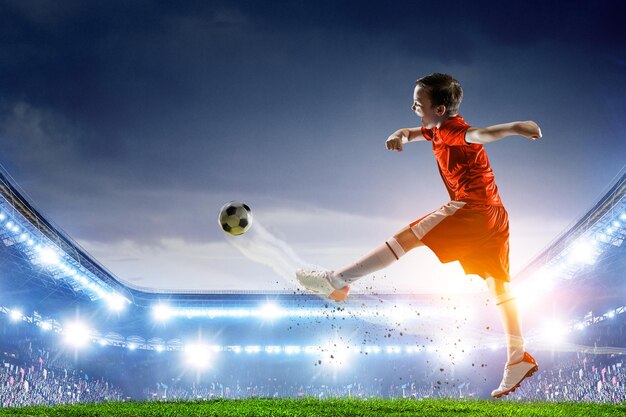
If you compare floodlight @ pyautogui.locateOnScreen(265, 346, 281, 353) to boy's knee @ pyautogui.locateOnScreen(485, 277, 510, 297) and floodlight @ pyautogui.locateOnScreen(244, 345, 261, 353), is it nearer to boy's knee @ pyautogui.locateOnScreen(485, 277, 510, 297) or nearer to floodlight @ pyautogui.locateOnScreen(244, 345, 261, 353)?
floodlight @ pyautogui.locateOnScreen(244, 345, 261, 353)

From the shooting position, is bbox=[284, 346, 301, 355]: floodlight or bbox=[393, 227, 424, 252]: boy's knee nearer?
bbox=[393, 227, 424, 252]: boy's knee

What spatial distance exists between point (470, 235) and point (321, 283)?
1.44 m

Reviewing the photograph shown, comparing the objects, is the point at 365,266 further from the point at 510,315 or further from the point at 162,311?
the point at 162,311

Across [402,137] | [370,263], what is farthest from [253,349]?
[370,263]

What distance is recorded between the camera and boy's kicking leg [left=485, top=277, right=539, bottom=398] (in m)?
5.04

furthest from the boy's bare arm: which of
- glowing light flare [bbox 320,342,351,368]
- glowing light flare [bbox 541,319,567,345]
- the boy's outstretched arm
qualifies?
glowing light flare [bbox 320,342,351,368]

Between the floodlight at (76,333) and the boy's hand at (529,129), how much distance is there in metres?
38.0

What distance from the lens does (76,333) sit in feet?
121

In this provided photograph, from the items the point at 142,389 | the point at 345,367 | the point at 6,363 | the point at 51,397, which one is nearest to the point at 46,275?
the point at 6,363

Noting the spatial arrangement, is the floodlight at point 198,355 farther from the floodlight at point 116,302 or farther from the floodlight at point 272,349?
the floodlight at point 116,302

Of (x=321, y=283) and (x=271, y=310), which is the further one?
(x=271, y=310)

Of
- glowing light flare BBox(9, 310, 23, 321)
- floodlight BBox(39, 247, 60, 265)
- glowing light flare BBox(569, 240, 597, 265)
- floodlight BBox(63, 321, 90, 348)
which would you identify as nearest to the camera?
glowing light flare BBox(569, 240, 597, 265)

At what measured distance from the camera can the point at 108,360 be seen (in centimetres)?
4244

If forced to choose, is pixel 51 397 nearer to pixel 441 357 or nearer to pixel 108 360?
pixel 108 360
